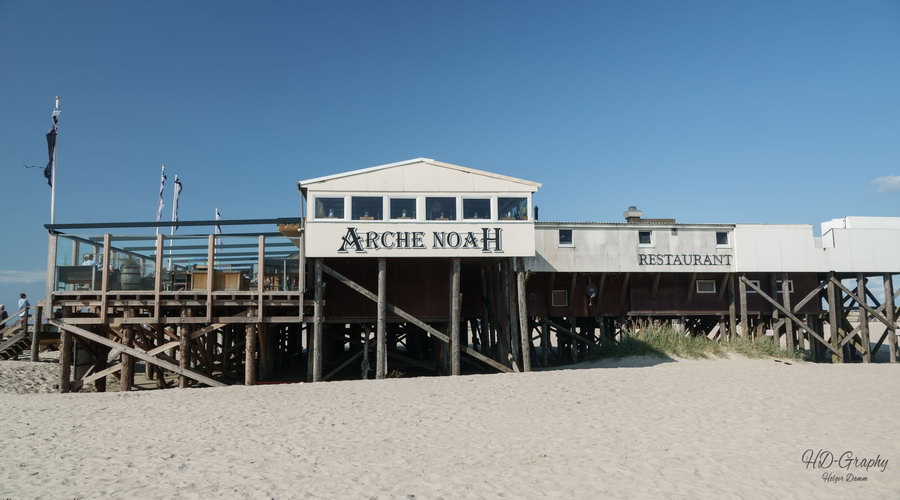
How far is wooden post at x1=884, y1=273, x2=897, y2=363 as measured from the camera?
23891mm

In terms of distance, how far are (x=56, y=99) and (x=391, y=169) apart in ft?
43.4

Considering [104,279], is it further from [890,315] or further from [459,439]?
[890,315]

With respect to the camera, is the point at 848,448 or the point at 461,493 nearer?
the point at 461,493

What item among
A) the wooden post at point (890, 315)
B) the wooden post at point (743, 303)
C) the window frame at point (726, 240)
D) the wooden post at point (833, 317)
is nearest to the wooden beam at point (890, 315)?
the wooden post at point (890, 315)

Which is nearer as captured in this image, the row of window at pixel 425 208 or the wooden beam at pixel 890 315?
the row of window at pixel 425 208

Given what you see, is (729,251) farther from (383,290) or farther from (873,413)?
(383,290)

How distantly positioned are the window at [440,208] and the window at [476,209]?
37cm

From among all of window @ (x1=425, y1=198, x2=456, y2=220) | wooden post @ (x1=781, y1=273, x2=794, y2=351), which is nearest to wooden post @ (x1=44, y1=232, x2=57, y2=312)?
window @ (x1=425, y1=198, x2=456, y2=220)

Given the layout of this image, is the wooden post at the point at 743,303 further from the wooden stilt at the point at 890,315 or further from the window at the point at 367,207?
the window at the point at 367,207

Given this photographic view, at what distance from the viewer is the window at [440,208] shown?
18.1m

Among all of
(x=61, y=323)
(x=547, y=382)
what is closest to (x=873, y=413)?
(x=547, y=382)

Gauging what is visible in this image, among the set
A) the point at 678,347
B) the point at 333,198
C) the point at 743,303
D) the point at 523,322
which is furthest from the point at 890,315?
the point at 333,198

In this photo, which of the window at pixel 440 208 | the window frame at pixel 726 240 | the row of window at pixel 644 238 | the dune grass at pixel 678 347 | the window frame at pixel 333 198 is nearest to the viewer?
the window frame at pixel 333 198

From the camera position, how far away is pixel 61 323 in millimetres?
16766
